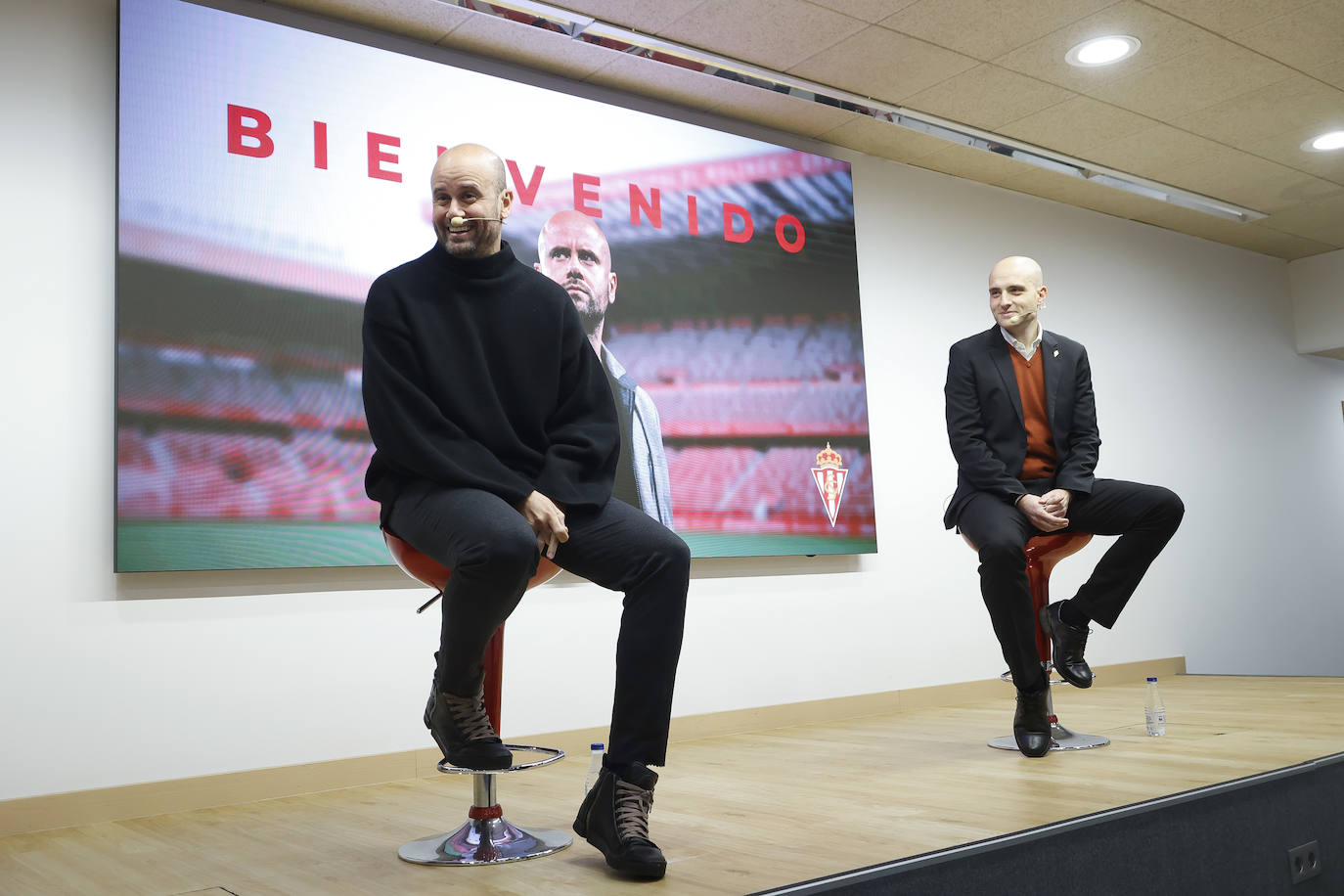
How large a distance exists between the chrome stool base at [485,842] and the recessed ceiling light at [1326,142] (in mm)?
5106

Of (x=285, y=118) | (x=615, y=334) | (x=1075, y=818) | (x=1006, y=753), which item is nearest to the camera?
(x=1075, y=818)

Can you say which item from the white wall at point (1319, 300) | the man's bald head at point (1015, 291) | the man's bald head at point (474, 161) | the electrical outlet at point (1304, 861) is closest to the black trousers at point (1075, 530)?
the man's bald head at point (1015, 291)

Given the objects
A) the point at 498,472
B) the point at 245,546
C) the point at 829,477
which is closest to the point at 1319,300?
the point at 829,477

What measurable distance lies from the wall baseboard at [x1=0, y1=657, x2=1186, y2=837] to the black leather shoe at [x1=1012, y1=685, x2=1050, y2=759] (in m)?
1.39

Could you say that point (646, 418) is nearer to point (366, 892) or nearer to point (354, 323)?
point (354, 323)

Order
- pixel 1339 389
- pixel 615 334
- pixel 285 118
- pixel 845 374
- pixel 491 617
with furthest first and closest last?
pixel 1339 389 → pixel 845 374 → pixel 615 334 → pixel 285 118 → pixel 491 617

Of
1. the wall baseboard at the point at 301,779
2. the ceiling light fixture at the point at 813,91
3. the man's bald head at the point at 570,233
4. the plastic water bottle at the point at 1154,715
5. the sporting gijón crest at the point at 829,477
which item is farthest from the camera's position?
the sporting gijón crest at the point at 829,477

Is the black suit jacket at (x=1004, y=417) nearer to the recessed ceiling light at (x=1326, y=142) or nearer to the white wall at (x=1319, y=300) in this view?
the recessed ceiling light at (x=1326, y=142)

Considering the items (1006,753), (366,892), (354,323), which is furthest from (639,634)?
(354,323)

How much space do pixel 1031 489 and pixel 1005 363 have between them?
15.7 inches

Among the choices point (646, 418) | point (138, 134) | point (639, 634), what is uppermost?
point (138, 134)

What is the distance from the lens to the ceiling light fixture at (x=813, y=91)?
393cm

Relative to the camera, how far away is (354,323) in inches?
146

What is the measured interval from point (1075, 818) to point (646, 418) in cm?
244
